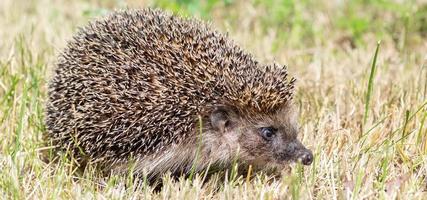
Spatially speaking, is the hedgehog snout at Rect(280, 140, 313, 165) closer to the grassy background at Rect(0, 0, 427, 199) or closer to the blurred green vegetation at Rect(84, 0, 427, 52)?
the grassy background at Rect(0, 0, 427, 199)

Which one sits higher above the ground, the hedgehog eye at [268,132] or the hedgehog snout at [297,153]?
A: the hedgehog eye at [268,132]

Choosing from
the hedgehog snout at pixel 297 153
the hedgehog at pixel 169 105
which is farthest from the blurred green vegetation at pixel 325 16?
the hedgehog snout at pixel 297 153

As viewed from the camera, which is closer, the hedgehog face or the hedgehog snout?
the hedgehog snout

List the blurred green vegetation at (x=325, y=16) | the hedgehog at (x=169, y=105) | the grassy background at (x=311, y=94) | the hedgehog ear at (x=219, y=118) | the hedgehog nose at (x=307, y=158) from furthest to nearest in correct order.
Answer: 1. the blurred green vegetation at (x=325, y=16)
2. the hedgehog ear at (x=219, y=118)
3. the hedgehog at (x=169, y=105)
4. the hedgehog nose at (x=307, y=158)
5. the grassy background at (x=311, y=94)

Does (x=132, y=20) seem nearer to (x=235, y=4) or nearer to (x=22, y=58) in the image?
(x=22, y=58)

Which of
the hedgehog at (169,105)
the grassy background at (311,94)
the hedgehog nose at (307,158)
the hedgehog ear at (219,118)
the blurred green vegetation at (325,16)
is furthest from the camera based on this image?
the blurred green vegetation at (325,16)

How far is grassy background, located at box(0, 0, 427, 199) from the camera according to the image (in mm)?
4895

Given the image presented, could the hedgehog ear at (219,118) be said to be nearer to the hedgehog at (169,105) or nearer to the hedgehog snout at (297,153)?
the hedgehog at (169,105)

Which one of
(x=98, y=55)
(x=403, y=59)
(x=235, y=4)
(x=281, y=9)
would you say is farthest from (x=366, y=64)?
(x=98, y=55)

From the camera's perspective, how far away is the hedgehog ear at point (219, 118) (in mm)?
5282

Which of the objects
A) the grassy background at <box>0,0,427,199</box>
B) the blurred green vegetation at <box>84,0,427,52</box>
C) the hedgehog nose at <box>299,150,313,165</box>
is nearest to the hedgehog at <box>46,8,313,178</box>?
the hedgehog nose at <box>299,150,313,165</box>

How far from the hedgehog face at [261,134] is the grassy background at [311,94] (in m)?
0.15

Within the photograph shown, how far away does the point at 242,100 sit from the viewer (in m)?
5.23

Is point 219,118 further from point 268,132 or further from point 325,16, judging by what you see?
point 325,16
